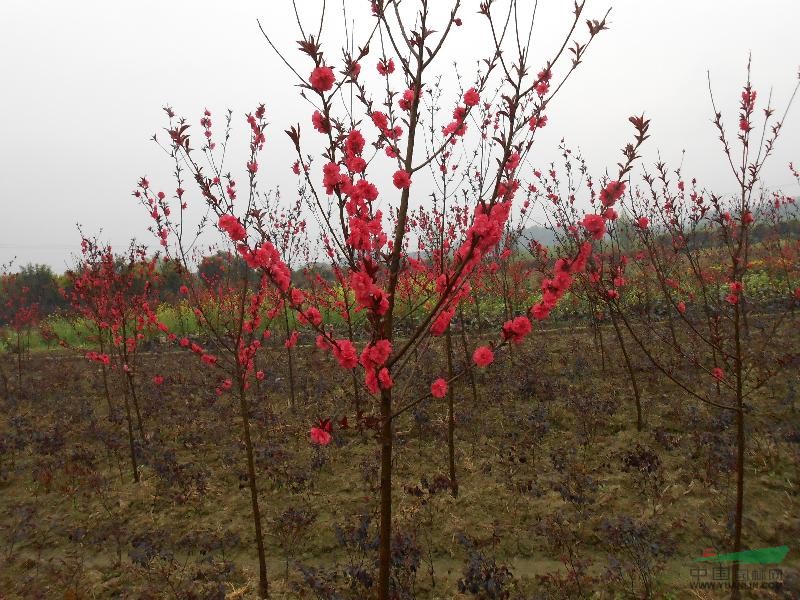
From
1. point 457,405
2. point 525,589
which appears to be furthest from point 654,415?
point 525,589

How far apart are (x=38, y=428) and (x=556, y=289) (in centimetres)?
1003

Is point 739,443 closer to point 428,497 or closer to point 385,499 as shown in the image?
point 385,499

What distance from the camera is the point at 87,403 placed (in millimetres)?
9648

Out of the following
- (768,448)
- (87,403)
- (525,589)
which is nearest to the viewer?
A: (525,589)

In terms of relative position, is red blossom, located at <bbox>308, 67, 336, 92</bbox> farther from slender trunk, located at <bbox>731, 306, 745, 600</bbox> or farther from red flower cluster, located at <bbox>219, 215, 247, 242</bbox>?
slender trunk, located at <bbox>731, 306, 745, 600</bbox>

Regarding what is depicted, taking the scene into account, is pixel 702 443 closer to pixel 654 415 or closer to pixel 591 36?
pixel 654 415

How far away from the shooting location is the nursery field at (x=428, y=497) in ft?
13.5

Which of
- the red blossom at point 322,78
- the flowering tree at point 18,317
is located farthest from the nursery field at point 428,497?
the flowering tree at point 18,317

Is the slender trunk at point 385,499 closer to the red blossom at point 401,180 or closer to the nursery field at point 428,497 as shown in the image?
the nursery field at point 428,497

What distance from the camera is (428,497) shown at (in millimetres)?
5363

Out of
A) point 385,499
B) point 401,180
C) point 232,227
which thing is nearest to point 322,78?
point 401,180

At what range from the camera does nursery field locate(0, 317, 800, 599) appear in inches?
161

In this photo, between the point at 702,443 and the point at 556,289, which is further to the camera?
the point at 702,443

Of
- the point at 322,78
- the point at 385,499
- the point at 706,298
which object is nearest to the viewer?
the point at 322,78
